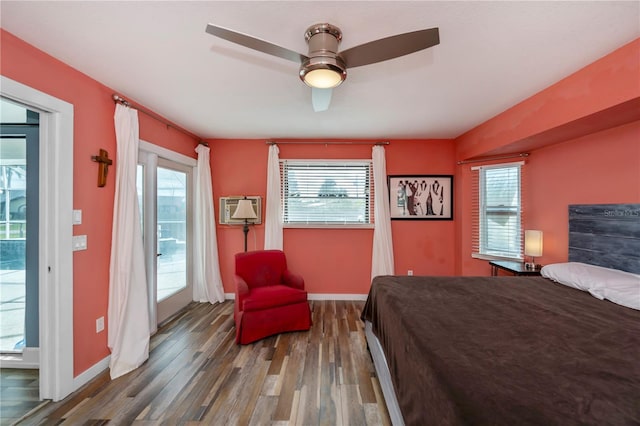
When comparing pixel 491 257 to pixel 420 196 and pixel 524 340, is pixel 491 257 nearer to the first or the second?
pixel 420 196

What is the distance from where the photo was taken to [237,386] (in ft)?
6.59

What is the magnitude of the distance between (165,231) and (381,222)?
3.03m

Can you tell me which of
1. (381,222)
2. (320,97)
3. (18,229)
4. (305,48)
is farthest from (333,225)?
(18,229)

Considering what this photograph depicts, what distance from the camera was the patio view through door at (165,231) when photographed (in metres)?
2.88

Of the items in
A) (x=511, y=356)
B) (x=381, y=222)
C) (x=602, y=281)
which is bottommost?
(x=511, y=356)

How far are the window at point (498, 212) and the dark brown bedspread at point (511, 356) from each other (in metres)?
1.42

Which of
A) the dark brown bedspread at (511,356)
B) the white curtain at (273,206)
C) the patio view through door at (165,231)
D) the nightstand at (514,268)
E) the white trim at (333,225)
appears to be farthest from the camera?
the white trim at (333,225)

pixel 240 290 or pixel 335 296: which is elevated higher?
pixel 240 290

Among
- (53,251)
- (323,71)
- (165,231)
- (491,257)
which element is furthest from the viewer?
(491,257)

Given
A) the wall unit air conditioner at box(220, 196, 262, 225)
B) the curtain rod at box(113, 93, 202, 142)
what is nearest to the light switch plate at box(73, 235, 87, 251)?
the curtain rod at box(113, 93, 202, 142)

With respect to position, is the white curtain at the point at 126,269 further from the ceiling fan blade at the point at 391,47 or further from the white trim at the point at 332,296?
the ceiling fan blade at the point at 391,47

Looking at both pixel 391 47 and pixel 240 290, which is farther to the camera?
pixel 240 290

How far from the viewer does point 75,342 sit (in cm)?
200

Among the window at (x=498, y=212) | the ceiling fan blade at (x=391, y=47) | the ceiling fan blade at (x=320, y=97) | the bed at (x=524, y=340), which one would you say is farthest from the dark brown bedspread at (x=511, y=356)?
the ceiling fan blade at (x=320, y=97)
